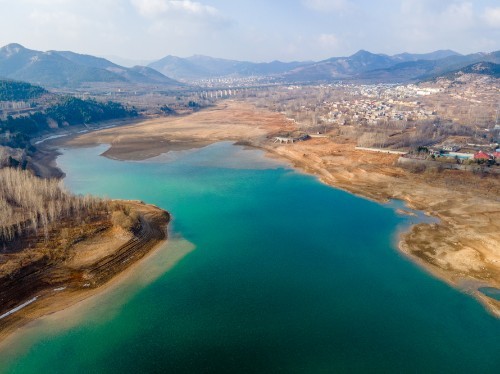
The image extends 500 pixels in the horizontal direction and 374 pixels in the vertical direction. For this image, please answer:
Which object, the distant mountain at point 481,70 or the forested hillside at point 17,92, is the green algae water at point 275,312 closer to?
the forested hillside at point 17,92

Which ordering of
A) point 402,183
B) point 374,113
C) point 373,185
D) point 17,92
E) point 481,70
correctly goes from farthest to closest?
point 481,70 → point 17,92 → point 374,113 → point 373,185 → point 402,183

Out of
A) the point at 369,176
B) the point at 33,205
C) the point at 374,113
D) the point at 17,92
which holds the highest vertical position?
the point at 17,92

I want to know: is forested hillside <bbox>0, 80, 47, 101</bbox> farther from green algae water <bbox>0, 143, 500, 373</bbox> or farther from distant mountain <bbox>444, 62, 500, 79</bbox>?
distant mountain <bbox>444, 62, 500, 79</bbox>

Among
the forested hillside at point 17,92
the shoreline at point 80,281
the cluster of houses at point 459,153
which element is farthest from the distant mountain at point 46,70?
the shoreline at point 80,281

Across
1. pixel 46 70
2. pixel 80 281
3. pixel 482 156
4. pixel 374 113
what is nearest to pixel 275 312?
pixel 80 281

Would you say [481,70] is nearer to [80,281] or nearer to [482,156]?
[482,156]

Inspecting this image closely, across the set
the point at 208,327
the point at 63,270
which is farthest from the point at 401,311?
the point at 63,270

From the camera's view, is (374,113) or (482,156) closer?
(482,156)
